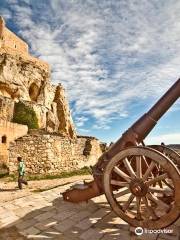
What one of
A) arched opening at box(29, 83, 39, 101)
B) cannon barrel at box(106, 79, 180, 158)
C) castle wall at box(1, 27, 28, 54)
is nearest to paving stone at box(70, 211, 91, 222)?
cannon barrel at box(106, 79, 180, 158)

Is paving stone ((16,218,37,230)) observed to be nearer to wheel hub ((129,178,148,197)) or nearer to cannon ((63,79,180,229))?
cannon ((63,79,180,229))

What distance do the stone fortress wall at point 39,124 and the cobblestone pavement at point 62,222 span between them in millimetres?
7463

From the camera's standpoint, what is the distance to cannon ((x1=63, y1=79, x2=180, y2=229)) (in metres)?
3.35

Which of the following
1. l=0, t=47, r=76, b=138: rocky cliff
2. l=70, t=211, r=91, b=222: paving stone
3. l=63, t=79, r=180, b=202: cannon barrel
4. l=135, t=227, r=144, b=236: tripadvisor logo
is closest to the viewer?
l=135, t=227, r=144, b=236: tripadvisor logo

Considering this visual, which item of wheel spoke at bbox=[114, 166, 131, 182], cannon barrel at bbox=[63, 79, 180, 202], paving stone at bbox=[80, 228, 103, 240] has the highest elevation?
cannon barrel at bbox=[63, 79, 180, 202]

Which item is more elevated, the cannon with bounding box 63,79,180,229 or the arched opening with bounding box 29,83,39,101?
the arched opening with bounding box 29,83,39,101

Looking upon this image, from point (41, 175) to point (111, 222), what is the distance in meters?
9.40

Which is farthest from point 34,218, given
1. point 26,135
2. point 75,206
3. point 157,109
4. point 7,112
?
point 7,112

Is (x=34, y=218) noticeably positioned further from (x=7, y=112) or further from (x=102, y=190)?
(x=7, y=112)

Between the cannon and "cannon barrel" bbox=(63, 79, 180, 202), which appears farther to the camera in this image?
"cannon barrel" bbox=(63, 79, 180, 202)

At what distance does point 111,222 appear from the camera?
4438 mm

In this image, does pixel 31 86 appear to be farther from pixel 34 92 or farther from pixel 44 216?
pixel 44 216

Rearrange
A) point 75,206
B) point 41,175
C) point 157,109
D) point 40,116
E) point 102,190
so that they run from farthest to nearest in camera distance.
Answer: point 40,116 < point 41,175 < point 75,206 < point 102,190 < point 157,109

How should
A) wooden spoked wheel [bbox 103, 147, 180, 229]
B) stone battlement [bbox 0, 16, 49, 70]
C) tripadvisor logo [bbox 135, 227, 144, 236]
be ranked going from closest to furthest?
1. wooden spoked wheel [bbox 103, 147, 180, 229]
2. tripadvisor logo [bbox 135, 227, 144, 236]
3. stone battlement [bbox 0, 16, 49, 70]
